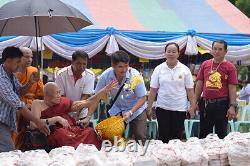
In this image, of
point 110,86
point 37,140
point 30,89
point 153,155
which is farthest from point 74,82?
point 153,155

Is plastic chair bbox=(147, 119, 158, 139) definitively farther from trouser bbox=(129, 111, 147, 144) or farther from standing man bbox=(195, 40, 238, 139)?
trouser bbox=(129, 111, 147, 144)

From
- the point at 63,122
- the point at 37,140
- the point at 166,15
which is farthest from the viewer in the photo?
the point at 166,15

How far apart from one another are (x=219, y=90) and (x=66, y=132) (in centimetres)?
196

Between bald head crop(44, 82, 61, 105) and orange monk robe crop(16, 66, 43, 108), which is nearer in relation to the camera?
bald head crop(44, 82, 61, 105)

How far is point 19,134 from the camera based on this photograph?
4.62m

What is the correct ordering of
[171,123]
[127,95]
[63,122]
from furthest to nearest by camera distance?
[171,123]
[127,95]
[63,122]

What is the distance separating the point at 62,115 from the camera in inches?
181

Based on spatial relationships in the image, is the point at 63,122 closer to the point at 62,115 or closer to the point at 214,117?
the point at 62,115

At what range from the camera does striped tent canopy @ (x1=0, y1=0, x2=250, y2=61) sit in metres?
8.52

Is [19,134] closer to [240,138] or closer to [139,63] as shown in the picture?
[240,138]

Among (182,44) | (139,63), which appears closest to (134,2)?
(139,63)

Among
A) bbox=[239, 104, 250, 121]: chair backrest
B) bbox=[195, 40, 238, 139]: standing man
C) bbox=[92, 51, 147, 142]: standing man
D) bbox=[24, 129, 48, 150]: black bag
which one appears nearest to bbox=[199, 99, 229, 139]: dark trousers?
bbox=[195, 40, 238, 139]: standing man

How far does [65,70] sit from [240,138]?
8.68ft

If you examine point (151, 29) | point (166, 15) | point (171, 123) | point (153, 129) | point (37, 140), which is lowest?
point (153, 129)
